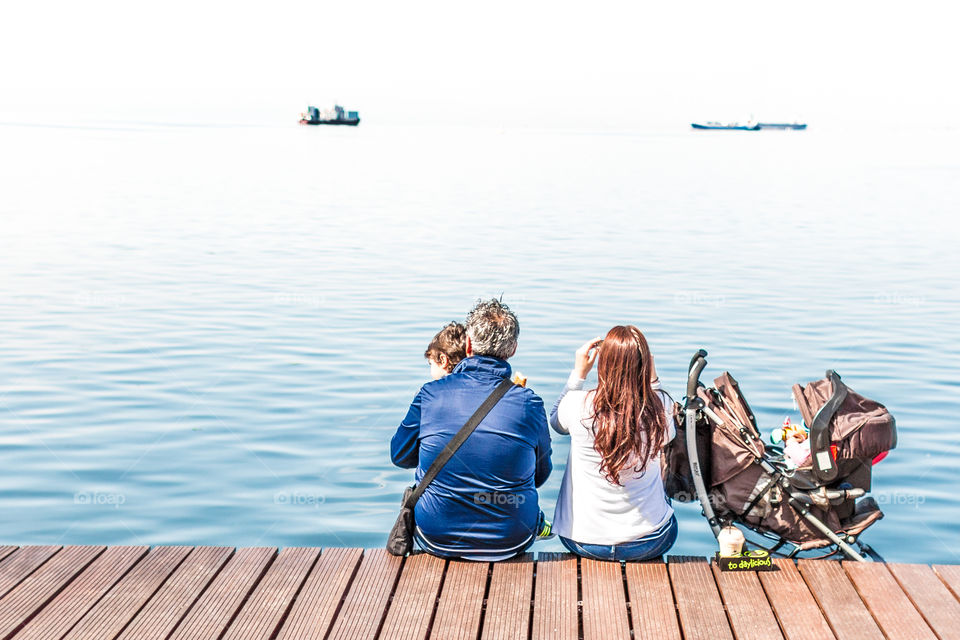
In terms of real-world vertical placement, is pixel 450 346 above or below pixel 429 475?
above

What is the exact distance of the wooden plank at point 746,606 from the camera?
4016 mm

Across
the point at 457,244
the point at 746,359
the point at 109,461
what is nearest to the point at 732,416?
the point at 109,461

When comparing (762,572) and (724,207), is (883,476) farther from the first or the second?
(724,207)

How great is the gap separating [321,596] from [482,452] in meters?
0.89

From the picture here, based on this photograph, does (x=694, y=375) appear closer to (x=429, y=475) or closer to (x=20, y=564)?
(x=429, y=475)

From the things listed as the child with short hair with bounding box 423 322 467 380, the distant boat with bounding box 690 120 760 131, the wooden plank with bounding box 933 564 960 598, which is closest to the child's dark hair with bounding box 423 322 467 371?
the child with short hair with bounding box 423 322 467 380

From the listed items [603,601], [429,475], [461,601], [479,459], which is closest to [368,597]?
[461,601]

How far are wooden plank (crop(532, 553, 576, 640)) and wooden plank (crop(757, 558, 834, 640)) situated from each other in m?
0.45

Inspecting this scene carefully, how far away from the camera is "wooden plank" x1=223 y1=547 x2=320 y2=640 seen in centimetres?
401

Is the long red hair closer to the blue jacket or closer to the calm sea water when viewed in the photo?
the blue jacket

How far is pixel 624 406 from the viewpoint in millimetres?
4395

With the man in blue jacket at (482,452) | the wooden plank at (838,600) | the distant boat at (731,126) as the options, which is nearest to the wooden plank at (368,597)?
the man in blue jacket at (482,452)

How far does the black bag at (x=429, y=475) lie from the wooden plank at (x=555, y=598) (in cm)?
60

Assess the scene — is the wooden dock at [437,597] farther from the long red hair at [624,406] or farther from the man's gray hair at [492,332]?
the man's gray hair at [492,332]
